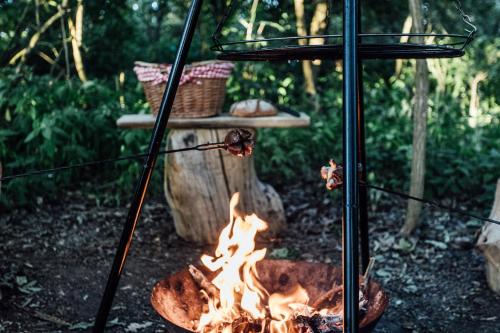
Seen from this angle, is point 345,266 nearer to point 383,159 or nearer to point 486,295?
point 486,295

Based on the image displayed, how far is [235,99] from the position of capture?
5.78 metres

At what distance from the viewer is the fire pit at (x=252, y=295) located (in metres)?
1.98

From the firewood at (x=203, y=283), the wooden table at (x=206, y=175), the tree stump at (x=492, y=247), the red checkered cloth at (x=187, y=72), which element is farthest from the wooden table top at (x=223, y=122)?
the firewood at (x=203, y=283)

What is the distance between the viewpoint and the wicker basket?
3680 mm

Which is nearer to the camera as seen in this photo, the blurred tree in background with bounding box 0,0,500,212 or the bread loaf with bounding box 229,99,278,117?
the bread loaf with bounding box 229,99,278,117

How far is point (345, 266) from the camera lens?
53.0 inches

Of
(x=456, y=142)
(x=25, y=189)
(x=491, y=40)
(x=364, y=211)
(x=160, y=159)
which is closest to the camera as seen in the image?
(x=364, y=211)

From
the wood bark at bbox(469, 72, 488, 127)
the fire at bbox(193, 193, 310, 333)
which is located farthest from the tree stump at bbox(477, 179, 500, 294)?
the wood bark at bbox(469, 72, 488, 127)

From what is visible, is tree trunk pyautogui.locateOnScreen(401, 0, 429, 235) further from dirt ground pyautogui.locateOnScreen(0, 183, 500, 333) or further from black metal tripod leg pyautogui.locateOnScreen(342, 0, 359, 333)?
black metal tripod leg pyautogui.locateOnScreen(342, 0, 359, 333)

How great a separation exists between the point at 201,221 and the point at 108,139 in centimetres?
157

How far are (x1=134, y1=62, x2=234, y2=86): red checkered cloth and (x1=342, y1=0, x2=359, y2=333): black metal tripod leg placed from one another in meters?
2.33

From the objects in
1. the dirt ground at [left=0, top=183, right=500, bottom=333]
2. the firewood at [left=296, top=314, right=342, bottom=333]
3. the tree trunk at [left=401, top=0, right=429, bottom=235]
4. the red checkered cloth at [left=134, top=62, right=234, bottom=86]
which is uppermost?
the red checkered cloth at [left=134, top=62, right=234, bottom=86]

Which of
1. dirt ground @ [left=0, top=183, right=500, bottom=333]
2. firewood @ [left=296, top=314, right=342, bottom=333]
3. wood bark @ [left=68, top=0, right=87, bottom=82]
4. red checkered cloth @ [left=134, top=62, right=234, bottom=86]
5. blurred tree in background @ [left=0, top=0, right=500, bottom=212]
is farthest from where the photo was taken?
wood bark @ [left=68, top=0, right=87, bottom=82]

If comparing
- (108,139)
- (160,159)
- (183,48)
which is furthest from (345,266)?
(108,139)
